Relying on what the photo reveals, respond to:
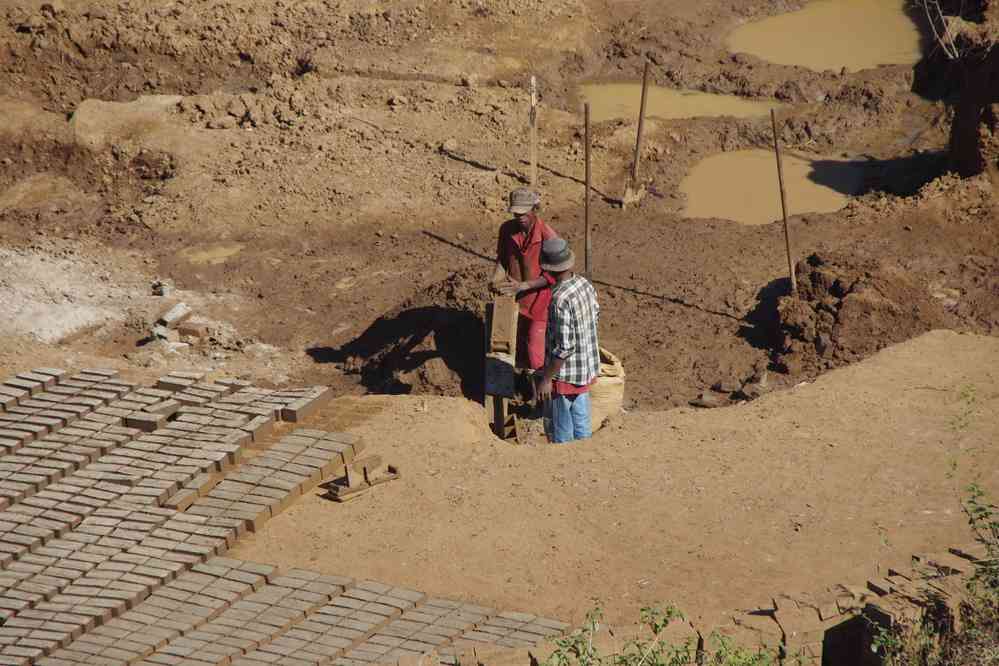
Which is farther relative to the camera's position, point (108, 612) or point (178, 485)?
point (178, 485)

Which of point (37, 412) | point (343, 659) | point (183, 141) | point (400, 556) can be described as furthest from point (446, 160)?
point (343, 659)

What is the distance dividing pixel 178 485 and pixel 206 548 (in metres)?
0.81

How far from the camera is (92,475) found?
29.2 ft

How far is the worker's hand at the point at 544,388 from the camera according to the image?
8766mm

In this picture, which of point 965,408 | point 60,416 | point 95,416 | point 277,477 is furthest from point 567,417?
point 60,416

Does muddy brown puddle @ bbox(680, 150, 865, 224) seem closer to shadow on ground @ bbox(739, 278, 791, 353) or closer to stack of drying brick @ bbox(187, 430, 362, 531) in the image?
shadow on ground @ bbox(739, 278, 791, 353)

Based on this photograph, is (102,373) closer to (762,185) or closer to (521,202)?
(521,202)

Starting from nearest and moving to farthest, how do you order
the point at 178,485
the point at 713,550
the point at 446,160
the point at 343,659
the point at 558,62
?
1. the point at 343,659
2. the point at 713,550
3. the point at 178,485
4. the point at 446,160
5. the point at 558,62

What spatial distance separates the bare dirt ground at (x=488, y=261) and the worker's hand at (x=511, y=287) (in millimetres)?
999

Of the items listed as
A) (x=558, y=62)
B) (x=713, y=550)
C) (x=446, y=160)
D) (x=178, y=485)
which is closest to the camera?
(x=713, y=550)

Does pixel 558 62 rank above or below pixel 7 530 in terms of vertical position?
above

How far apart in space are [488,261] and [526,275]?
114 inches

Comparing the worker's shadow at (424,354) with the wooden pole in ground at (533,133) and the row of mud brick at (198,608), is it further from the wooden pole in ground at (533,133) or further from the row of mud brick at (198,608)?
the wooden pole in ground at (533,133)

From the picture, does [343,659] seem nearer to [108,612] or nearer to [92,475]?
[108,612]
